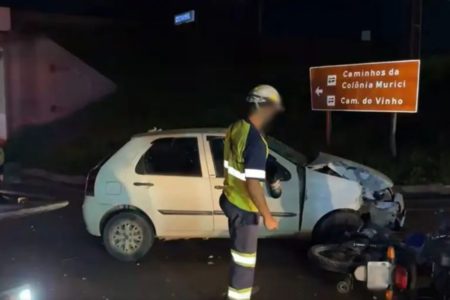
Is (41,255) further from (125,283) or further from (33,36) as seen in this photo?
(33,36)

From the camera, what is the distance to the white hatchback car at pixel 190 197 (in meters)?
7.66

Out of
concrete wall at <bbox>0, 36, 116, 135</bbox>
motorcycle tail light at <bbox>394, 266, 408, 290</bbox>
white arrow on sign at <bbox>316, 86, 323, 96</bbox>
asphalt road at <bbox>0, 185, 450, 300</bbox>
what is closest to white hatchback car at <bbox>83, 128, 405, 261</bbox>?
asphalt road at <bbox>0, 185, 450, 300</bbox>

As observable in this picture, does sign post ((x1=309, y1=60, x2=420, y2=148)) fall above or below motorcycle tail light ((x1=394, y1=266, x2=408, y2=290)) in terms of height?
above

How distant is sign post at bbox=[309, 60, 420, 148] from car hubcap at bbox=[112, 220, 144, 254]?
7.07m

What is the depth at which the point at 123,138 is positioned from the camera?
62.6 ft

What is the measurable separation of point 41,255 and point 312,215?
326cm

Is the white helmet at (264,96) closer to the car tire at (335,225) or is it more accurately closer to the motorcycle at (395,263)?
the motorcycle at (395,263)

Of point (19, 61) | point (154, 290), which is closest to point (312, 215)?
point (154, 290)

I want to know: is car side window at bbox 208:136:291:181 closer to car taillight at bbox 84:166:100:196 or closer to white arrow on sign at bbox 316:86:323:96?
car taillight at bbox 84:166:100:196

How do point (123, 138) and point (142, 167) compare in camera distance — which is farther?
point (123, 138)

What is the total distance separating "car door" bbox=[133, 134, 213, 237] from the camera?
7.72 m

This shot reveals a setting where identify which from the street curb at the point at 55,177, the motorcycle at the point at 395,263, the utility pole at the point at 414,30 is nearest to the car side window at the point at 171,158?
the motorcycle at the point at 395,263

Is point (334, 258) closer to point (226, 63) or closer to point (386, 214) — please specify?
point (386, 214)

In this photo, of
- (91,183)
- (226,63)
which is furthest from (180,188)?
(226,63)
